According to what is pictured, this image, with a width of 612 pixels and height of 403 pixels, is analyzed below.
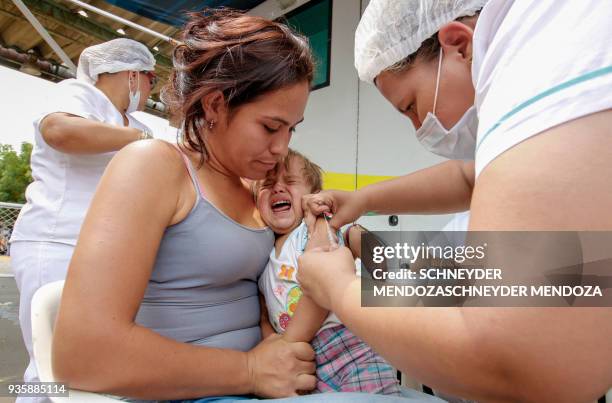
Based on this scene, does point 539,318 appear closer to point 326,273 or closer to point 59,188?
point 326,273

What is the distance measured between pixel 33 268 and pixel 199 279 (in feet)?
3.75

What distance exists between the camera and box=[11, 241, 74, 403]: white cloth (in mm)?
1696

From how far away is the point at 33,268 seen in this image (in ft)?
5.62

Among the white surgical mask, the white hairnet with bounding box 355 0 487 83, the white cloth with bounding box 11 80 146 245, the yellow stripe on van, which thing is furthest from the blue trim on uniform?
the yellow stripe on van

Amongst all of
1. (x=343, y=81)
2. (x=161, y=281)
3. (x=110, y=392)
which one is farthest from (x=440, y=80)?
(x=343, y=81)

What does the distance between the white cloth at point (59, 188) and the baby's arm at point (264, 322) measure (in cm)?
103

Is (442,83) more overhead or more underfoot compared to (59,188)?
more overhead

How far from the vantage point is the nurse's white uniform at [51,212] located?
1716 millimetres

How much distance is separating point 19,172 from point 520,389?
21.7 m

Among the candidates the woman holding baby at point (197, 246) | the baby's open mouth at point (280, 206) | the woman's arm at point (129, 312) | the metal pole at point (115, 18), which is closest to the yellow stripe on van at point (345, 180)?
the baby's open mouth at point (280, 206)

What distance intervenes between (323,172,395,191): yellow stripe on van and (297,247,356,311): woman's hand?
2.16 metres

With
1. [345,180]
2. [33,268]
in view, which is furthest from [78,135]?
[345,180]

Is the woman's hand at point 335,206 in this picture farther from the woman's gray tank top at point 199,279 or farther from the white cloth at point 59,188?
the white cloth at point 59,188

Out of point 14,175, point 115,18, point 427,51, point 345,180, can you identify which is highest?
point 14,175
